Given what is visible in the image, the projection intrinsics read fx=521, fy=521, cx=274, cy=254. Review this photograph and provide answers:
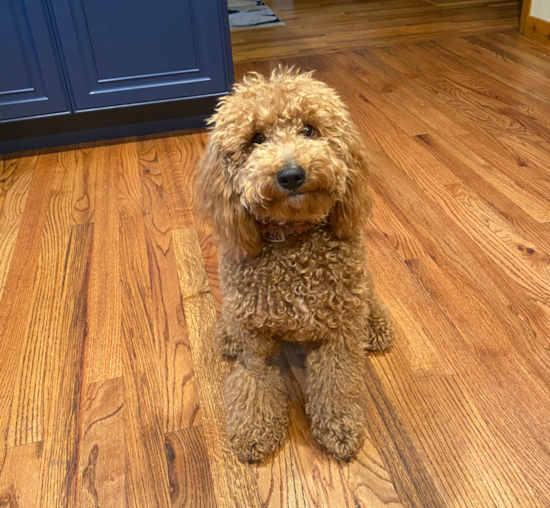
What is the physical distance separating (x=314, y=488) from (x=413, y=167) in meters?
1.53

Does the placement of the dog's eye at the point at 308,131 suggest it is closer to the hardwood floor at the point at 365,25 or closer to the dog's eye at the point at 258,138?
the dog's eye at the point at 258,138

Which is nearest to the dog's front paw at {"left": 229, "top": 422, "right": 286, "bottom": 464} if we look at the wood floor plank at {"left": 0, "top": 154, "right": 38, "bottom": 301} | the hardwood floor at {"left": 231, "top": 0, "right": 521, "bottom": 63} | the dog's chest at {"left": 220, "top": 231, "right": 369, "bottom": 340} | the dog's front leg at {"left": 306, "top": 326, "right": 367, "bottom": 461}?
the dog's front leg at {"left": 306, "top": 326, "right": 367, "bottom": 461}

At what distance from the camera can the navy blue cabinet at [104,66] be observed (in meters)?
2.35

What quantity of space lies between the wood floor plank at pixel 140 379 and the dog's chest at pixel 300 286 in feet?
1.31

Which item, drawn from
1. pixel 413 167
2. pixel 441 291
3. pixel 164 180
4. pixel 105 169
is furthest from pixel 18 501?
pixel 413 167

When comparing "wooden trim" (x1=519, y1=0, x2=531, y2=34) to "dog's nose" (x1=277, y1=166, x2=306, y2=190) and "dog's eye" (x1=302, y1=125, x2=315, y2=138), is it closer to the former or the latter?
"dog's eye" (x1=302, y1=125, x2=315, y2=138)

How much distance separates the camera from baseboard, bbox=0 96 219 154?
8.50 feet

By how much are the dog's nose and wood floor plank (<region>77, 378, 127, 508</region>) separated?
0.75 meters

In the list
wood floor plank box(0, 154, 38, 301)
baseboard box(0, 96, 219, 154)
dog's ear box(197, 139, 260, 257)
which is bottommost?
wood floor plank box(0, 154, 38, 301)

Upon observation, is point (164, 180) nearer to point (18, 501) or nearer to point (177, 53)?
point (177, 53)

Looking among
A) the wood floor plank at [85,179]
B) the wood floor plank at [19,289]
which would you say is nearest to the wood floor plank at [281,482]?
the wood floor plank at [19,289]

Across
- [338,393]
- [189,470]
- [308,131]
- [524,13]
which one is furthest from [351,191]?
[524,13]

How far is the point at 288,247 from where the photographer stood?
1066 millimetres

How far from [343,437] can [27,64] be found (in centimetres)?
220
